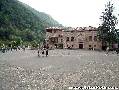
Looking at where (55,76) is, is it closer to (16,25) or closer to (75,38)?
(75,38)

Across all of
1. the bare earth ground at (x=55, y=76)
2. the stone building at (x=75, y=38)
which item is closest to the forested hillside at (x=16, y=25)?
the stone building at (x=75, y=38)

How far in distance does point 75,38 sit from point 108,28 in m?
14.7

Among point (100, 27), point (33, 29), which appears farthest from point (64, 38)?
point (33, 29)

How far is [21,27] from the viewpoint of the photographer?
14562 centimetres

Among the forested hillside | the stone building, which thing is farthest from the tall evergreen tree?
the forested hillside

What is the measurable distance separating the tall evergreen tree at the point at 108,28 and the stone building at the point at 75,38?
5633mm

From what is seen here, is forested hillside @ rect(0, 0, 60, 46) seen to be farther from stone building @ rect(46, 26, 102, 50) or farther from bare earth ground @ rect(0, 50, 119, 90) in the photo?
bare earth ground @ rect(0, 50, 119, 90)

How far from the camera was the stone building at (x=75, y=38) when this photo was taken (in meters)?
85.6

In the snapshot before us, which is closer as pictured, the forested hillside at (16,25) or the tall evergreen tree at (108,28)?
the tall evergreen tree at (108,28)

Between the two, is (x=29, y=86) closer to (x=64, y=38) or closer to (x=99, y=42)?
(x=99, y=42)

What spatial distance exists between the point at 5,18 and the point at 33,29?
31113 mm

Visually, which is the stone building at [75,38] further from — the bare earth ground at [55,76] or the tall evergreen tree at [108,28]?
the bare earth ground at [55,76]

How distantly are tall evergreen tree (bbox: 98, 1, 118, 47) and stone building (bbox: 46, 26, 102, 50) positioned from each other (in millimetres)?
5633

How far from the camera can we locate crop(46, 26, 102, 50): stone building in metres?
85.6
